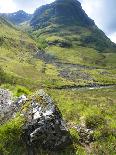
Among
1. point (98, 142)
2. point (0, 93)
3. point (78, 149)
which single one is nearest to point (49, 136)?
point (78, 149)

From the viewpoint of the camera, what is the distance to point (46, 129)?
18.2 meters

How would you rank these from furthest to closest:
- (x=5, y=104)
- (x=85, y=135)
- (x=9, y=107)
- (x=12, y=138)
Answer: (x=5, y=104)
(x=85, y=135)
(x=9, y=107)
(x=12, y=138)

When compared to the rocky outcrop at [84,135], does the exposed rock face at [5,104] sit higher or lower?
higher

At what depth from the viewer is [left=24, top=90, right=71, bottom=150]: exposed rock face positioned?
59.6 ft

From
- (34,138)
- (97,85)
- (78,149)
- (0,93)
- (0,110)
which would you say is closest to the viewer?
(34,138)

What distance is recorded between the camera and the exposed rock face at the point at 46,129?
715 inches

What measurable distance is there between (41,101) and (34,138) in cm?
216

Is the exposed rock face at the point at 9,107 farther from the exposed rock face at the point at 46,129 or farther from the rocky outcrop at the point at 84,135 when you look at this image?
the rocky outcrop at the point at 84,135

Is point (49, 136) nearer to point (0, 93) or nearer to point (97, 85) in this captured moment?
point (0, 93)

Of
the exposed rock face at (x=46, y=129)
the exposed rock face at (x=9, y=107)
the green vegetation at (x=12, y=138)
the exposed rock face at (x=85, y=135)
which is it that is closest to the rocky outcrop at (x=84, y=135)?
the exposed rock face at (x=85, y=135)

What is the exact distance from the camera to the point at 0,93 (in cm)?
2459

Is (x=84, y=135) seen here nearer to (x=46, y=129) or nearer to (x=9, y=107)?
(x=46, y=129)

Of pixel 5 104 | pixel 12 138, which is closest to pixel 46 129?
pixel 12 138

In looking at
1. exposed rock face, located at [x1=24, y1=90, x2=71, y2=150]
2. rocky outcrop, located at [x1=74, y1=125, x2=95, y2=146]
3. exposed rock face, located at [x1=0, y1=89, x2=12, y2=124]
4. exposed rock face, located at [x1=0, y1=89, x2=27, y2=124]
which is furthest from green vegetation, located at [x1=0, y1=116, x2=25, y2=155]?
rocky outcrop, located at [x1=74, y1=125, x2=95, y2=146]
